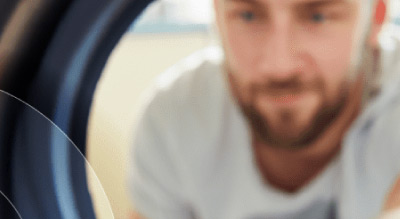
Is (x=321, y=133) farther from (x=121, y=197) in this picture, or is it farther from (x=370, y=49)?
(x=121, y=197)

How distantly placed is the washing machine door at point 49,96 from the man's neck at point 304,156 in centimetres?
22

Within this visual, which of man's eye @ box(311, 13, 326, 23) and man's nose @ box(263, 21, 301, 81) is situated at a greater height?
man's eye @ box(311, 13, 326, 23)

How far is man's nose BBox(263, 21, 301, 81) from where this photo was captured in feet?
1.55

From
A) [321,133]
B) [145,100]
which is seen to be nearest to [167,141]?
[145,100]

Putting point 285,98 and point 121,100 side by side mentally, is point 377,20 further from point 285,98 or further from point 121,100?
point 121,100

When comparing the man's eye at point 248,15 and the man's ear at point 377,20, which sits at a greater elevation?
the man's eye at point 248,15

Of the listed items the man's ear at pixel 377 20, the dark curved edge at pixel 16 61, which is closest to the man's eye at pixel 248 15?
the man's ear at pixel 377 20

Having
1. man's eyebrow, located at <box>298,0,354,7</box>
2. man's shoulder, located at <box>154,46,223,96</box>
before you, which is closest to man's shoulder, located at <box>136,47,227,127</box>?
man's shoulder, located at <box>154,46,223,96</box>

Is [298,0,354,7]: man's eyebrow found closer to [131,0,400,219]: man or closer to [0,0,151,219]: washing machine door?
[131,0,400,219]: man

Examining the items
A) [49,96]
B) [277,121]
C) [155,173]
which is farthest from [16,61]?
[277,121]

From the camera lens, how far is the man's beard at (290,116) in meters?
0.48

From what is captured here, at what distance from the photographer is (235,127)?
1.69 feet

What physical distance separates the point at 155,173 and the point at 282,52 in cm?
19

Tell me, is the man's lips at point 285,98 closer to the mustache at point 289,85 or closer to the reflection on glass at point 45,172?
the mustache at point 289,85
